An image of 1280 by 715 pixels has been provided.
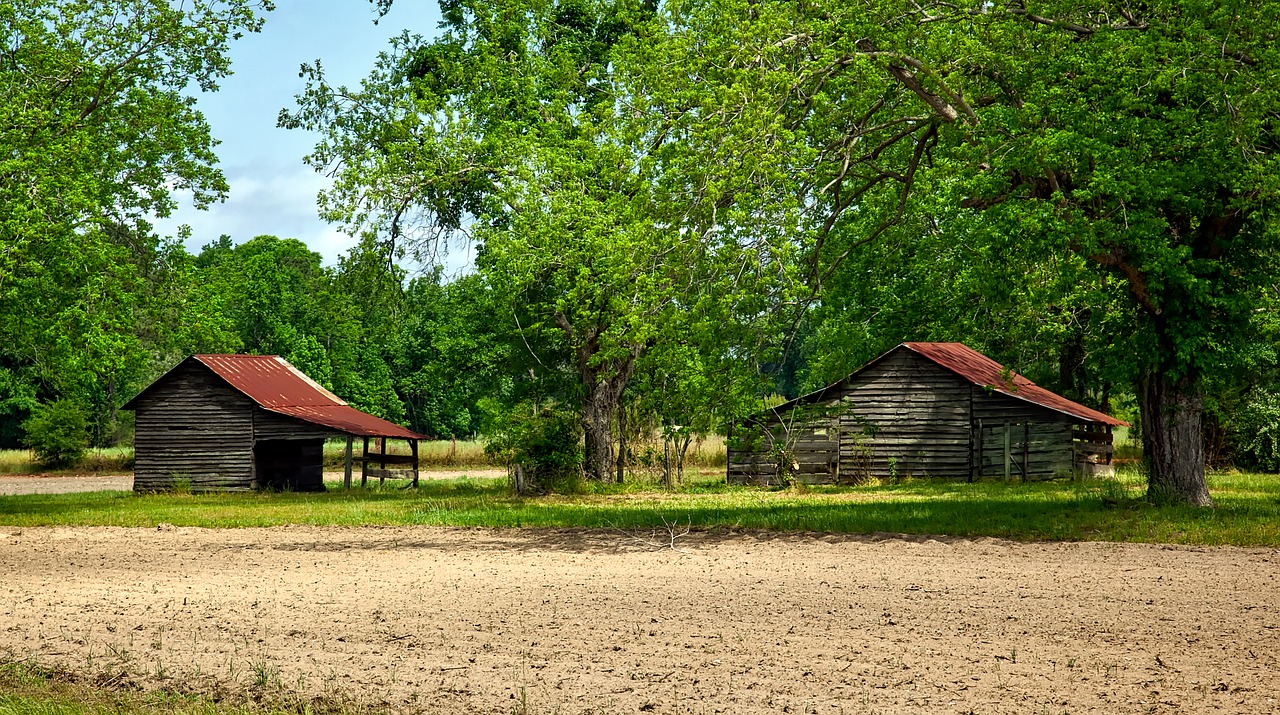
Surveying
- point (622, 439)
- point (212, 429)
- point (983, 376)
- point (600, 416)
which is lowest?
point (622, 439)

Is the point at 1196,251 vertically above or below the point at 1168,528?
above

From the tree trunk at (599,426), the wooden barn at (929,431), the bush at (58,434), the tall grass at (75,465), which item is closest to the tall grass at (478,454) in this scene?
the tree trunk at (599,426)

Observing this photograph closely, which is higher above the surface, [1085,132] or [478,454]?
[1085,132]

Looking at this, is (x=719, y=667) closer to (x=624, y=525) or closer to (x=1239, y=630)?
(x=1239, y=630)

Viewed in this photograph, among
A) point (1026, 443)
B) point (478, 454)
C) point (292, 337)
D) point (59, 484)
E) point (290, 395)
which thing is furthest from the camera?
point (292, 337)

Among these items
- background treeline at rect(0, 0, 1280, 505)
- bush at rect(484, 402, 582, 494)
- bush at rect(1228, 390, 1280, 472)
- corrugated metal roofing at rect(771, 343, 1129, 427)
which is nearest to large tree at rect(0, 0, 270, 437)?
background treeline at rect(0, 0, 1280, 505)

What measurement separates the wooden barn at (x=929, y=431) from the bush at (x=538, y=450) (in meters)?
7.37

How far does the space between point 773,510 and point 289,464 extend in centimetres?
2143

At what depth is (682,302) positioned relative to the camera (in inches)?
805

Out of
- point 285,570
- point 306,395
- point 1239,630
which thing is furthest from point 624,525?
point 306,395

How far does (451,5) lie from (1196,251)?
91.3 ft

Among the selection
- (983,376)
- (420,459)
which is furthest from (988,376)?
(420,459)

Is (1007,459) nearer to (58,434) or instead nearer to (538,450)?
(538,450)

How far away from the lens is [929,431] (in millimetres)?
39375
